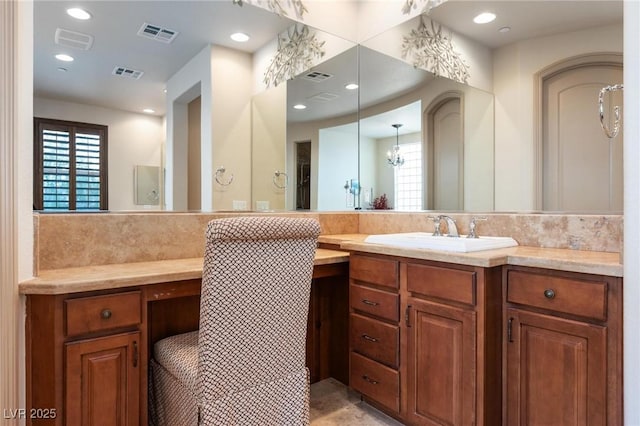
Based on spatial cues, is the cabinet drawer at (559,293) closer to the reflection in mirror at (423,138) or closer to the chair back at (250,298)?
the reflection in mirror at (423,138)

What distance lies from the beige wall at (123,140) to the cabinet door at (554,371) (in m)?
1.80

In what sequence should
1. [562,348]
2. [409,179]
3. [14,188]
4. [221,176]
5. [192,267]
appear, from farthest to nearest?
[409,179] → [221,176] → [192,267] → [562,348] → [14,188]

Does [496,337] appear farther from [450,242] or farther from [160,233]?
[160,233]

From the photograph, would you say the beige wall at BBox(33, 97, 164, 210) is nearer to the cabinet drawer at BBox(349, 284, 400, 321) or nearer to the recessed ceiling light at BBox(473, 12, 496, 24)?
the cabinet drawer at BBox(349, 284, 400, 321)

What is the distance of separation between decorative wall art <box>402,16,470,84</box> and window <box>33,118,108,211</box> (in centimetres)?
194

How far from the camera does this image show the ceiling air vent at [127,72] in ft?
6.08

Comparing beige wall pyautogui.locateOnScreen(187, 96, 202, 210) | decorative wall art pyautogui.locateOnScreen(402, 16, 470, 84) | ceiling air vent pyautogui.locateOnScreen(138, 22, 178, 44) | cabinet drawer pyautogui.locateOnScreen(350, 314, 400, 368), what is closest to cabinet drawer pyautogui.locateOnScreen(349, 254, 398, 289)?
cabinet drawer pyautogui.locateOnScreen(350, 314, 400, 368)

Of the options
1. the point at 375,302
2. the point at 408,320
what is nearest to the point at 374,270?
the point at 375,302

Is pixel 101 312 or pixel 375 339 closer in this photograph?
pixel 101 312

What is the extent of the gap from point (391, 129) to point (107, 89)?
1.75 metres

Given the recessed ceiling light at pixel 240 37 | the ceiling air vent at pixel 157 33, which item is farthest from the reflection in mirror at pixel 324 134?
the ceiling air vent at pixel 157 33

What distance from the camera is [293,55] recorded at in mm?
2598

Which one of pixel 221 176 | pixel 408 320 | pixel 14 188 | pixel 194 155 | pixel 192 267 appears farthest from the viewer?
pixel 221 176

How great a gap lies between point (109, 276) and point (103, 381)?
37cm
